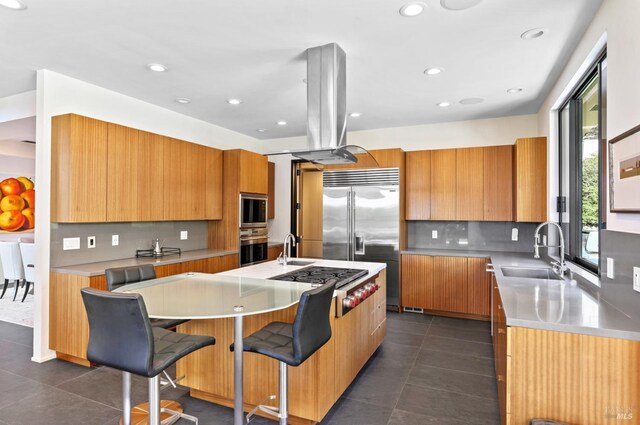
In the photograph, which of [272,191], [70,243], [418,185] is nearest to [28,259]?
[70,243]

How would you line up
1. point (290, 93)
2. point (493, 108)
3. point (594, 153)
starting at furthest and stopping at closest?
point (493, 108) < point (290, 93) < point (594, 153)

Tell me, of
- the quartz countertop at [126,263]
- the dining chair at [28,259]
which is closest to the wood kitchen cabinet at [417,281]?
the quartz countertop at [126,263]

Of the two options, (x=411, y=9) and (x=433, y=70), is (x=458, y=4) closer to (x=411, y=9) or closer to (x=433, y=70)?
(x=411, y=9)

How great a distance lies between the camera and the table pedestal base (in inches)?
92.7

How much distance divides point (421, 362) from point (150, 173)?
11.5 feet

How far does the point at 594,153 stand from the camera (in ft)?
9.66

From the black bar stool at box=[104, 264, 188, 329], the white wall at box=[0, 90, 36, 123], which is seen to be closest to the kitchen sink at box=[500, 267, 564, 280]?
the black bar stool at box=[104, 264, 188, 329]

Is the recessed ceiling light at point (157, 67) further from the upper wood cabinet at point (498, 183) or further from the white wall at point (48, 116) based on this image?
the upper wood cabinet at point (498, 183)

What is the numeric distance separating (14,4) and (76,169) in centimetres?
141

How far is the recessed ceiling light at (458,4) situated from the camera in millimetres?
2275

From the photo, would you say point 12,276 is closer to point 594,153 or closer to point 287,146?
point 287,146

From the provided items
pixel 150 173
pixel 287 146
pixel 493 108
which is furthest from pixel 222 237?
pixel 493 108

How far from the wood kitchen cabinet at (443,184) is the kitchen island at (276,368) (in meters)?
2.69

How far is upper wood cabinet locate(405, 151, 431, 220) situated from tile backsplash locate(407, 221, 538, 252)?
0.35 m
